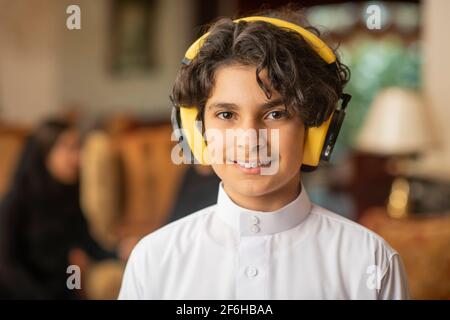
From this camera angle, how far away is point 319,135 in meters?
0.35

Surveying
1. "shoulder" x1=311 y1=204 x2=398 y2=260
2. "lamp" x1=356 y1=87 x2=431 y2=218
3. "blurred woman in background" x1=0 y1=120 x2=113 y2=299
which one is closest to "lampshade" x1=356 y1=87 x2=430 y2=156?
"lamp" x1=356 y1=87 x2=431 y2=218

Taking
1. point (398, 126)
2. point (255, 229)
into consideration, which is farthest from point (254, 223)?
point (398, 126)

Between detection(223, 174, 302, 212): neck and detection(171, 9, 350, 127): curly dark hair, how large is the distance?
0.03 m

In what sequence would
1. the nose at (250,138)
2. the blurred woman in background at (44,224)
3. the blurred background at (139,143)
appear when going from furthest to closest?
1. the blurred woman in background at (44,224)
2. the blurred background at (139,143)
3. the nose at (250,138)

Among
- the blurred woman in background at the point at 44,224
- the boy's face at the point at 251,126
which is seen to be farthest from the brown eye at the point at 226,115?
the blurred woman in background at the point at 44,224

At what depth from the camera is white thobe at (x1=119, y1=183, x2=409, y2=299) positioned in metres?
0.36

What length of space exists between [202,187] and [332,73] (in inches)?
4.3

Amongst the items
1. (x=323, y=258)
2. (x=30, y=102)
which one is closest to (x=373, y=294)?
(x=323, y=258)

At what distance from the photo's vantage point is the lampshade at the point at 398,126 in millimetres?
2066

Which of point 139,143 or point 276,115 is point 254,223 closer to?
point 276,115

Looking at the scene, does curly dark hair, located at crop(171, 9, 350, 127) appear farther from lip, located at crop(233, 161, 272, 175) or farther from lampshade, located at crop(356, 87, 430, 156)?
lampshade, located at crop(356, 87, 430, 156)

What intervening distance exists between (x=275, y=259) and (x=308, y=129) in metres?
0.07

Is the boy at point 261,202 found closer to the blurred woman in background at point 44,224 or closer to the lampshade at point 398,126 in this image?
the blurred woman in background at point 44,224

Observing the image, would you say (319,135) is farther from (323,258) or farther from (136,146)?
(136,146)
